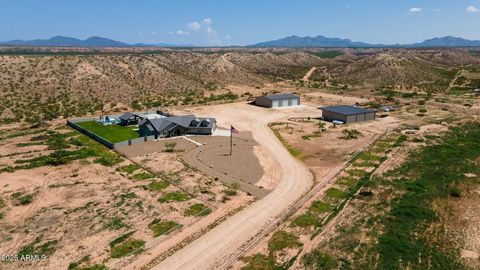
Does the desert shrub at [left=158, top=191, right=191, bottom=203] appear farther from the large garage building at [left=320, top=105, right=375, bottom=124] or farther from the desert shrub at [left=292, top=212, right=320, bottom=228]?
the large garage building at [left=320, top=105, right=375, bottom=124]

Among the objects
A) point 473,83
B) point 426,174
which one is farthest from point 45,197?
point 473,83

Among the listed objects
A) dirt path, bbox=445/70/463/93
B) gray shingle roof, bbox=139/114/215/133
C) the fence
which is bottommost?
dirt path, bbox=445/70/463/93

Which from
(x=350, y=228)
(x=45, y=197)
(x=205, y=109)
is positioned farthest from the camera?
(x=205, y=109)

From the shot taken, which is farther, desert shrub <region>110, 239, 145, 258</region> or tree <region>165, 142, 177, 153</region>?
tree <region>165, 142, 177, 153</region>

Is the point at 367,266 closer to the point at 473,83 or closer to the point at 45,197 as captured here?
the point at 45,197

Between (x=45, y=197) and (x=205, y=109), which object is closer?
(x=45, y=197)

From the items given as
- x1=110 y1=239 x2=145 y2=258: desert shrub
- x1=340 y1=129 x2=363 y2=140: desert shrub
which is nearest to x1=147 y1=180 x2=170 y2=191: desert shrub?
x1=110 y1=239 x2=145 y2=258: desert shrub
